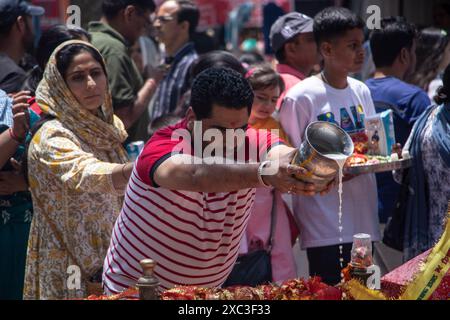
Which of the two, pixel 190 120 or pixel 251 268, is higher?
pixel 190 120

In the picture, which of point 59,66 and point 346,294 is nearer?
point 346,294

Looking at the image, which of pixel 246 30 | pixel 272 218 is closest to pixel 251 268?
pixel 272 218

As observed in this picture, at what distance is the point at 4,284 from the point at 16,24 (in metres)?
1.52

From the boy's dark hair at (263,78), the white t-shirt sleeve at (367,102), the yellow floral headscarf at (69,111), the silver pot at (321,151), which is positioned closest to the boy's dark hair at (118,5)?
the boy's dark hair at (263,78)

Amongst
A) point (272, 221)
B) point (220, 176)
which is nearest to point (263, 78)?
point (272, 221)

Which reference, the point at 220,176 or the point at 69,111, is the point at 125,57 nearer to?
the point at 69,111

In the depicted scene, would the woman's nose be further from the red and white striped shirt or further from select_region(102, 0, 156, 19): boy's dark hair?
select_region(102, 0, 156, 19): boy's dark hair

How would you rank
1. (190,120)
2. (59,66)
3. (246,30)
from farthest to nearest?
(246,30), (59,66), (190,120)

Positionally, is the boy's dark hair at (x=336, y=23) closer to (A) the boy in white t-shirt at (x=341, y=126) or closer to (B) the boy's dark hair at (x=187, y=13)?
(A) the boy in white t-shirt at (x=341, y=126)

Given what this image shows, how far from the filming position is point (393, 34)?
5480 millimetres

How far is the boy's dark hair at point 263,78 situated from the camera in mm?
4730

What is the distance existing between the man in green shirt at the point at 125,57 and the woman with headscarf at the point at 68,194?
142 cm

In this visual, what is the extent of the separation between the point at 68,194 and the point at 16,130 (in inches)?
17.0

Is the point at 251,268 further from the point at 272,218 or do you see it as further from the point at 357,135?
the point at 357,135
